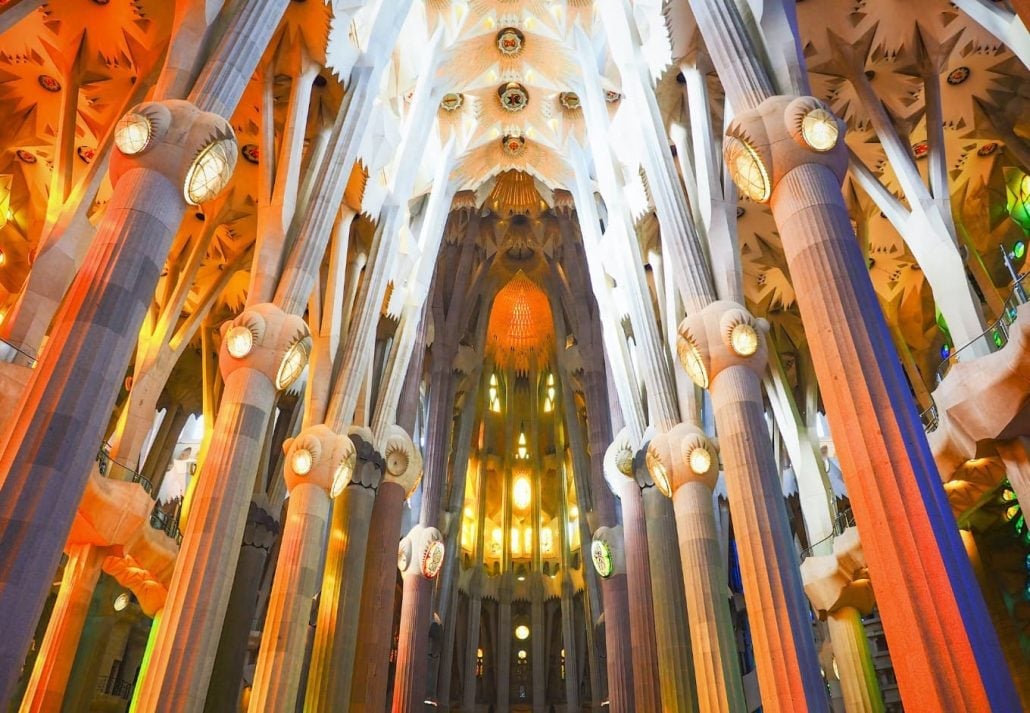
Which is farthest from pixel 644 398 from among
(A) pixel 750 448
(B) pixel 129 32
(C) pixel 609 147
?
(B) pixel 129 32

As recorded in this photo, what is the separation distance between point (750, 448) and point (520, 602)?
2221 centimetres

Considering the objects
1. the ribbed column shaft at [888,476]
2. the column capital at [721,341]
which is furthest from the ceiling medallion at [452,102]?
the ribbed column shaft at [888,476]

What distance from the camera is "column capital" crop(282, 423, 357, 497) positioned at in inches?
486

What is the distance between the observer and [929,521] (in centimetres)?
529

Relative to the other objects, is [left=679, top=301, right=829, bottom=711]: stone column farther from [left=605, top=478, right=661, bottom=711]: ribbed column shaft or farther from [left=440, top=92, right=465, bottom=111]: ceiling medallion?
[left=440, top=92, right=465, bottom=111]: ceiling medallion

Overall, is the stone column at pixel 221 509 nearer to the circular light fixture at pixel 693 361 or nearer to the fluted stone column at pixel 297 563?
the fluted stone column at pixel 297 563

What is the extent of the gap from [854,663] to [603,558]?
763 cm

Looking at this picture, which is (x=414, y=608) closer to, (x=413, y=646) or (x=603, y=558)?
(x=413, y=646)

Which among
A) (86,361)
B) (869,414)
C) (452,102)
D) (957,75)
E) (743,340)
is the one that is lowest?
(869,414)

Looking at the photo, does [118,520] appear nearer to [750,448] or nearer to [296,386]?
[296,386]

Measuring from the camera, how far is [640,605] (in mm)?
15695

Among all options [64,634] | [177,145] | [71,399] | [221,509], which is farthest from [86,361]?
[64,634]

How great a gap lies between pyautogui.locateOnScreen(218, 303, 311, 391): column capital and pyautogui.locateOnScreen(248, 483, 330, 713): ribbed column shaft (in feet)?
8.94

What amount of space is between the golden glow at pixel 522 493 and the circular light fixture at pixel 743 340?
75.3 feet
